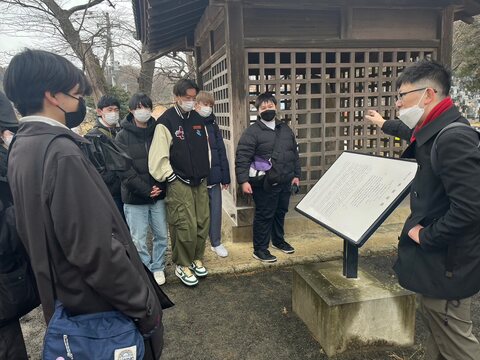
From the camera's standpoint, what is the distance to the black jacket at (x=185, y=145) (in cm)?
369

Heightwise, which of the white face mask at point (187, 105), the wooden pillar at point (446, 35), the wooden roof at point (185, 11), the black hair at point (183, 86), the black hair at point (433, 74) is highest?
the wooden roof at point (185, 11)

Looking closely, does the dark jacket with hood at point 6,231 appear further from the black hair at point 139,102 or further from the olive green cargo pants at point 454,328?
the olive green cargo pants at point 454,328

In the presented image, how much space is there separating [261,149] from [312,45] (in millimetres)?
1874

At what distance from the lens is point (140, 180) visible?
3.52 metres

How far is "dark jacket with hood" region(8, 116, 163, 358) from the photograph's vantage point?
135 cm

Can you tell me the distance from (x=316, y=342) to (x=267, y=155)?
2.06 metres

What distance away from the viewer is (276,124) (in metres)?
4.30

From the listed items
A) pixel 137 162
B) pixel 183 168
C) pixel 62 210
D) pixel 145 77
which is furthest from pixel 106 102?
pixel 145 77

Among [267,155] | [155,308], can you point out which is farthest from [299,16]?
[155,308]

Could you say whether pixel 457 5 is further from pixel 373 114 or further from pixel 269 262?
pixel 269 262

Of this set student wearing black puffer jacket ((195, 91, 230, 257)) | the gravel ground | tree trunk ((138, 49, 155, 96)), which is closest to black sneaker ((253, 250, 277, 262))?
the gravel ground

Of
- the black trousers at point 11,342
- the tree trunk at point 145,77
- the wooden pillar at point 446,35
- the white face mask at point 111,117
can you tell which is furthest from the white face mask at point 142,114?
the tree trunk at point 145,77

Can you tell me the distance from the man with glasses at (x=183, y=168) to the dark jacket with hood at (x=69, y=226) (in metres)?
2.12

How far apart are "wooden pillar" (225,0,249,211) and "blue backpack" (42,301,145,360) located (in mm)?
3643
